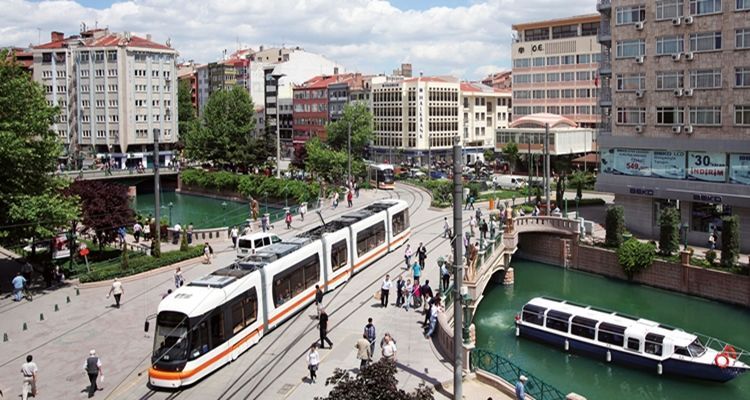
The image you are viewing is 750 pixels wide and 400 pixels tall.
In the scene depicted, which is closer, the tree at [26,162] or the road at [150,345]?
the road at [150,345]

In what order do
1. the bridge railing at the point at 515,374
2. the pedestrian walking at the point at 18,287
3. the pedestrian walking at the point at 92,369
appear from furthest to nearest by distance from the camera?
1. the pedestrian walking at the point at 18,287
2. the pedestrian walking at the point at 92,369
3. the bridge railing at the point at 515,374

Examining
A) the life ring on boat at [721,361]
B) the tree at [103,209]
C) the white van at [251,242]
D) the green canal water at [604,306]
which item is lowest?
the green canal water at [604,306]

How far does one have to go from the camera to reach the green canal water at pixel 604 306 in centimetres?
3102

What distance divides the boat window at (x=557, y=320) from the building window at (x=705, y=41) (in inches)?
891

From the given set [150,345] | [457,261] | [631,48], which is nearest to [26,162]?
[150,345]

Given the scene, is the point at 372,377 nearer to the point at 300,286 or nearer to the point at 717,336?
the point at 300,286

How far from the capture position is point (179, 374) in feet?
77.4

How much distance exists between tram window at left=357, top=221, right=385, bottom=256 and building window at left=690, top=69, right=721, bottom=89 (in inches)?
901

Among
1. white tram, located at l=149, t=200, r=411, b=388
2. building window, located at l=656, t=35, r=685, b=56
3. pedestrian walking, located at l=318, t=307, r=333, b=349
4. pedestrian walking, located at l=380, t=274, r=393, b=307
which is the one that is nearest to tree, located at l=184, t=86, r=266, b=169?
building window, located at l=656, t=35, r=685, b=56

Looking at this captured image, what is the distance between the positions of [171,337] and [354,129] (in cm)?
7481

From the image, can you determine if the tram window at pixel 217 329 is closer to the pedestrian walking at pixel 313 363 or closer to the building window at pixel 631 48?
the pedestrian walking at pixel 313 363

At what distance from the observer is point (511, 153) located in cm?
9138

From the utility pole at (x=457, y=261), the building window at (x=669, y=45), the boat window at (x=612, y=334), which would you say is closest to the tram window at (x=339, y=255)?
the boat window at (x=612, y=334)

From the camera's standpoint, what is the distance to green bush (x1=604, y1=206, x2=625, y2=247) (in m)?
48.2
